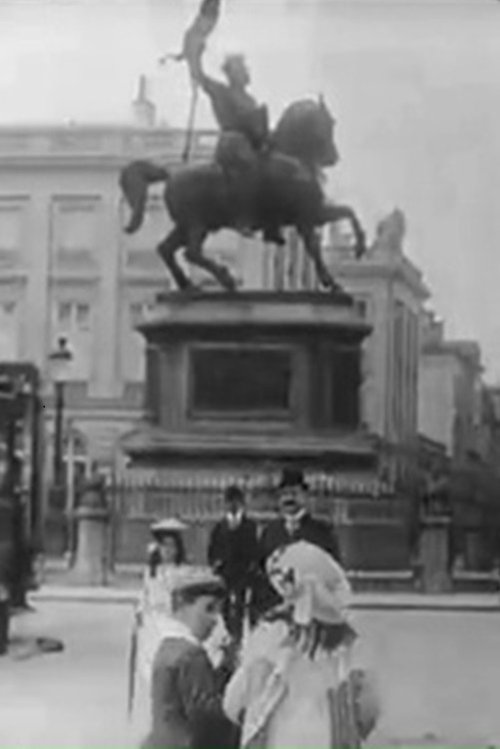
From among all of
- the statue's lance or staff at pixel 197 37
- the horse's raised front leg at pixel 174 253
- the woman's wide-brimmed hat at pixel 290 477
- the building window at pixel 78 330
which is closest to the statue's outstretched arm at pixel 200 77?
the statue's lance or staff at pixel 197 37

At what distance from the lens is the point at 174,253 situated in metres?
1.85

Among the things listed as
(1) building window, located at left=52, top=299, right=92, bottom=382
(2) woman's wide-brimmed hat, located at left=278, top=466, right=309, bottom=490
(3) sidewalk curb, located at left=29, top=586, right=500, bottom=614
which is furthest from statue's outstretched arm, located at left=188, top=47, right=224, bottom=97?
(3) sidewalk curb, located at left=29, top=586, right=500, bottom=614

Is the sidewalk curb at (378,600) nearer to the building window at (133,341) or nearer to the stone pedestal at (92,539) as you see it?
the stone pedestal at (92,539)

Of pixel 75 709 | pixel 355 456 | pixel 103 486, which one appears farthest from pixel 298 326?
pixel 75 709

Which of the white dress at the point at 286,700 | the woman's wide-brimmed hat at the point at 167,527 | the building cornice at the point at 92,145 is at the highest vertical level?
the building cornice at the point at 92,145

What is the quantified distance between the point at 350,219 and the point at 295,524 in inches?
12.5

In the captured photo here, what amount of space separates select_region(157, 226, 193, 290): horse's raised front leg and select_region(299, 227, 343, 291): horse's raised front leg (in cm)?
12

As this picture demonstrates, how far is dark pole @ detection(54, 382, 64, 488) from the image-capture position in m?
1.84

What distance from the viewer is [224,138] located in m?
1.84

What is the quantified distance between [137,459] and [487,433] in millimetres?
365

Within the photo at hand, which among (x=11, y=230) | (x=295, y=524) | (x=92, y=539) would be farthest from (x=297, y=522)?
(x=11, y=230)

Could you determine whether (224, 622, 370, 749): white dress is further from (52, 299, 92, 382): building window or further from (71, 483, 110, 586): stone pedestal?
(52, 299, 92, 382): building window

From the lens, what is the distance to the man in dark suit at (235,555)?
1773mm

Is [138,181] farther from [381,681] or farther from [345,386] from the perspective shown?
[381,681]
